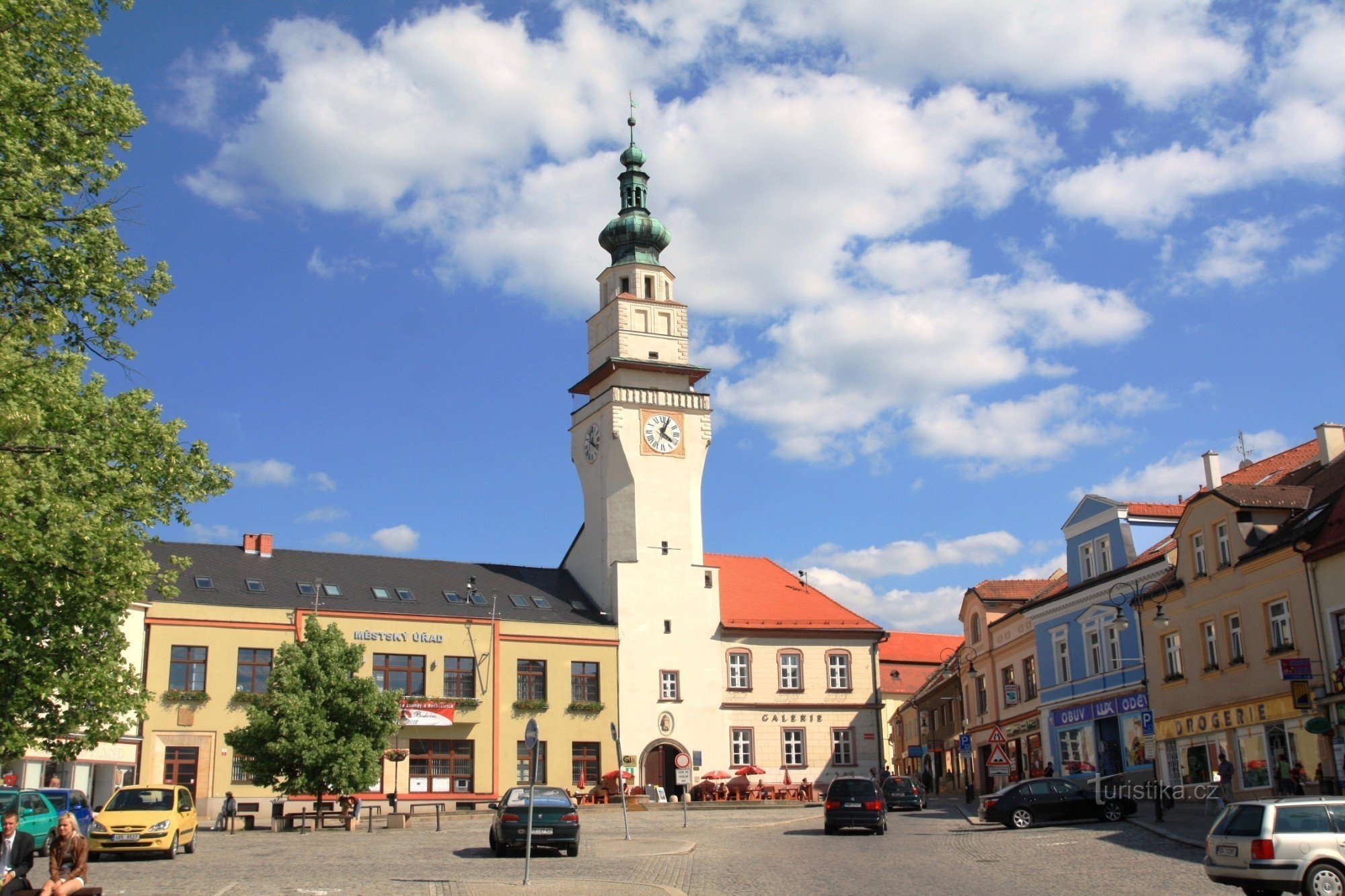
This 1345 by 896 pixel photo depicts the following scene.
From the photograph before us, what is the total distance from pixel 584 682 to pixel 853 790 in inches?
992

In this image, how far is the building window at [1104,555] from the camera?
42.8 meters

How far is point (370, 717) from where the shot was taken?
39.8m

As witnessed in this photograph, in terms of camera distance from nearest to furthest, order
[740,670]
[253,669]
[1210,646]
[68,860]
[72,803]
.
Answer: [68,860]
[72,803]
[1210,646]
[253,669]
[740,670]

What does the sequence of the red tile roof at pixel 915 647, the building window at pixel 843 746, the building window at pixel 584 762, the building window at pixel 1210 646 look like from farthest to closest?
1. the red tile roof at pixel 915 647
2. the building window at pixel 843 746
3. the building window at pixel 584 762
4. the building window at pixel 1210 646

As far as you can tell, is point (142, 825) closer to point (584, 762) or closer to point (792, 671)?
point (584, 762)

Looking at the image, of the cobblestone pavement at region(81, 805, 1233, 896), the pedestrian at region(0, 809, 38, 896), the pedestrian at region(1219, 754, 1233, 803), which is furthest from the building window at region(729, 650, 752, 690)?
the pedestrian at region(0, 809, 38, 896)

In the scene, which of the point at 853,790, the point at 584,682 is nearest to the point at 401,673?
the point at 584,682

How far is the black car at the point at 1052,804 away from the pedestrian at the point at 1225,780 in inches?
82.8

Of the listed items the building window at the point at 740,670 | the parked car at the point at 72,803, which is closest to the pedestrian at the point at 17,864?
the parked car at the point at 72,803

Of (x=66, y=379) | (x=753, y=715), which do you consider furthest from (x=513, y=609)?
(x=66, y=379)

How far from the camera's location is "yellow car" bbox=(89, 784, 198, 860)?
25.2m

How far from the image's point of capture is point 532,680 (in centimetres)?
5388

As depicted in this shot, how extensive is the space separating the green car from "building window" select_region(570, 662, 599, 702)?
97.0 ft

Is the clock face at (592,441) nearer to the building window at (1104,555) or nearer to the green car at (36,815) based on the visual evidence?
the building window at (1104,555)
